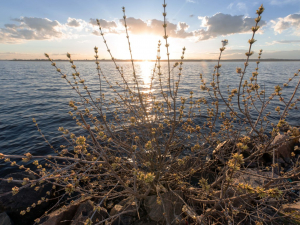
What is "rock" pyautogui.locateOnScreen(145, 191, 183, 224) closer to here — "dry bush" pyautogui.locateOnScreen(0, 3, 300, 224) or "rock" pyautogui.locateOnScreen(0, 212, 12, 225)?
"dry bush" pyautogui.locateOnScreen(0, 3, 300, 224)

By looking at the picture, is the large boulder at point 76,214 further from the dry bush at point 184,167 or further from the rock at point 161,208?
the rock at point 161,208

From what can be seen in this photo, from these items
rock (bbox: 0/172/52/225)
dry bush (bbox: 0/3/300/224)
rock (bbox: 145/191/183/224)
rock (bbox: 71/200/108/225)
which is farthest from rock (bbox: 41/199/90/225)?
rock (bbox: 145/191/183/224)

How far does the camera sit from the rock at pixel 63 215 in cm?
440

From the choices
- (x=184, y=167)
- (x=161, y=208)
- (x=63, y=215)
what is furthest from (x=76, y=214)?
(x=184, y=167)

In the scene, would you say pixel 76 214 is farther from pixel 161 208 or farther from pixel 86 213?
pixel 161 208

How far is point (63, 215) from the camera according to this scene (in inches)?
181

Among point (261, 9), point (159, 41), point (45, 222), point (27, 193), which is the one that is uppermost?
point (261, 9)

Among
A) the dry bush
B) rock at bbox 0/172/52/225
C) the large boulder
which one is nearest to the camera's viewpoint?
the dry bush

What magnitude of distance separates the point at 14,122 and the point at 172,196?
46.9ft

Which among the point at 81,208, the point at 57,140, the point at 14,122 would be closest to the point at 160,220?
the point at 81,208

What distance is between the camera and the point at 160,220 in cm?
424

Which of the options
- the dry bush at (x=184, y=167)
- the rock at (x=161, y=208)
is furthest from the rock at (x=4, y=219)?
the rock at (x=161, y=208)

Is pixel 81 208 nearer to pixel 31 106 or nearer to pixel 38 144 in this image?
pixel 38 144

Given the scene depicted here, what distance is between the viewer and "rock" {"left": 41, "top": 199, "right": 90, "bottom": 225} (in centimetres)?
440
